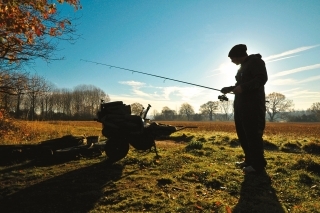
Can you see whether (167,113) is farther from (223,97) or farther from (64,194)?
(64,194)

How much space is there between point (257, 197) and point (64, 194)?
3.25m

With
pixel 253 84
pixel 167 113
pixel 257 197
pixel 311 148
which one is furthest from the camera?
pixel 167 113

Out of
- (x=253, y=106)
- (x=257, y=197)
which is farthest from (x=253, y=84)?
(x=257, y=197)

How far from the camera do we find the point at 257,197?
148 inches

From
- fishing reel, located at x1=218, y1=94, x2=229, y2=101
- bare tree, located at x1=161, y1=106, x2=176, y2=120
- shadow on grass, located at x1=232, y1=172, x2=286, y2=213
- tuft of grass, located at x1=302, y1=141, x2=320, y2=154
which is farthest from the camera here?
bare tree, located at x1=161, y1=106, x2=176, y2=120

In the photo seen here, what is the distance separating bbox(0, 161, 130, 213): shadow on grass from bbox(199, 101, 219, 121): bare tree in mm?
150695

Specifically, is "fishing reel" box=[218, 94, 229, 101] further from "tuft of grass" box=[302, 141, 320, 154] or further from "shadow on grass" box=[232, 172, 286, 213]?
"tuft of grass" box=[302, 141, 320, 154]

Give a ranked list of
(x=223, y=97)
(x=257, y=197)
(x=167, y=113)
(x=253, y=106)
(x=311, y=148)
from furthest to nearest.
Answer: (x=167, y=113)
(x=311, y=148)
(x=223, y=97)
(x=253, y=106)
(x=257, y=197)

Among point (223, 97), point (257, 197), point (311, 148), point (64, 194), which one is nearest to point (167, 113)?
point (311, 148)

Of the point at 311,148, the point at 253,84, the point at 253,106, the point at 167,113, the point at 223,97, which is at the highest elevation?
the point at 167,113

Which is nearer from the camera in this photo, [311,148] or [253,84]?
[253,84]

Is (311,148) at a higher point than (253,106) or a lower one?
lower

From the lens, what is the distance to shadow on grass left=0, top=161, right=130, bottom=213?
3.54 metres

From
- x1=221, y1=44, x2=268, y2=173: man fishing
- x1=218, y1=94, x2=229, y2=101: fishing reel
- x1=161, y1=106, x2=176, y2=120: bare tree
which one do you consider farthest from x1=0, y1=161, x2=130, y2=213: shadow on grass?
x1=161, y1=106, x2=176, y2=120: bare tree
